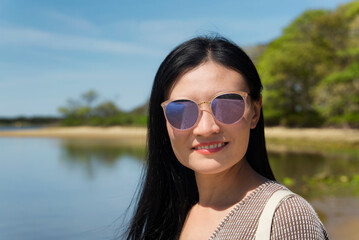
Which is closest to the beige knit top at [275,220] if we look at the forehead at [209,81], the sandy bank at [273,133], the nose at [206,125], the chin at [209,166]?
the chin at [209,166]

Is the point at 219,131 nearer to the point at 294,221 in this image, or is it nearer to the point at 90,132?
the point at 294,221

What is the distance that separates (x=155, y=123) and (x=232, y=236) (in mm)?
634

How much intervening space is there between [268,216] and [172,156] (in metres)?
0.72

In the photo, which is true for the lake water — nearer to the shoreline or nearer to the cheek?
the cheek

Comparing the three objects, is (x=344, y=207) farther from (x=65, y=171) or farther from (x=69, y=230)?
(x=65, y=171)

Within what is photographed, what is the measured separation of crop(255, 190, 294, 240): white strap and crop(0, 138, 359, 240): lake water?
6.73 feet

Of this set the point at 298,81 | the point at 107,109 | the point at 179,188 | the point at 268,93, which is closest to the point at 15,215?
the point at 179,188

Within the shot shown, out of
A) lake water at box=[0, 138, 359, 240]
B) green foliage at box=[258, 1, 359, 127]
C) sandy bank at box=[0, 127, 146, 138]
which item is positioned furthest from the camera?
sandy bank at box=[0, 127, 146, 138]

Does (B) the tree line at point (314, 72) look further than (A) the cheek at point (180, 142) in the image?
Yes

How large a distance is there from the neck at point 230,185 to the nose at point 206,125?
0.21m

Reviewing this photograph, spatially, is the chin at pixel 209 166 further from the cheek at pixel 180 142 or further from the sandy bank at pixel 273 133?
the sandy bank at pixel 273 133

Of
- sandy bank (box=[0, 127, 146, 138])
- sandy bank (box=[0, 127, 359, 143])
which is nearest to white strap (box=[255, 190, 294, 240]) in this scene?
sandy bank (box=[0, 127, 359, 143])

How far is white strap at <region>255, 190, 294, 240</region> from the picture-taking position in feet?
3.74

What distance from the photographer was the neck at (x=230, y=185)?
1428 mm
